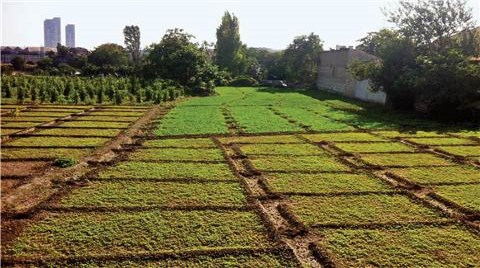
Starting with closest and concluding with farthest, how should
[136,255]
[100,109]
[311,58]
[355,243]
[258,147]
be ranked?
[136,255], [355,243], [258,147], [100,109], [311,58]

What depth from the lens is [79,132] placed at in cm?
1598

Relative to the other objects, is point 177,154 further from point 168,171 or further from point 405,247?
point 405,247

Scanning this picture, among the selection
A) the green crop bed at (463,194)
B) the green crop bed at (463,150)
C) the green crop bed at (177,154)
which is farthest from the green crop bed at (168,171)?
the green crop bed at (463,150)

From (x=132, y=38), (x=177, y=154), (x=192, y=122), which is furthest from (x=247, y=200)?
(x=132, y=38)

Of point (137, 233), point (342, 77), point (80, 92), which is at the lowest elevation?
point (137, 233)

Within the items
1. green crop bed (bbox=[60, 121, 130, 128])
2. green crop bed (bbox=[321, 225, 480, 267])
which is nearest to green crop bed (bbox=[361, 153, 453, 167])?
green crop bed (bbox=[321, 225, 480, 267])

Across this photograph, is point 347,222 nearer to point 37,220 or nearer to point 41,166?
point 37,220

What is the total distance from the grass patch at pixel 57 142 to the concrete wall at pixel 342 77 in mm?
20924

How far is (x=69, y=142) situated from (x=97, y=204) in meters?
6.77

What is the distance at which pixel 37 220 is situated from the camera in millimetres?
7031

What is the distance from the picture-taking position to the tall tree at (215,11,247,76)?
58.7 metres

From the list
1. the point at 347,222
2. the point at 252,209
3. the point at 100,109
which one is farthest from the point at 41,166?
the point at 100,109

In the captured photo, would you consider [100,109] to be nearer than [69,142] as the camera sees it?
No

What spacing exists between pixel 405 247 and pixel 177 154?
739 cm
